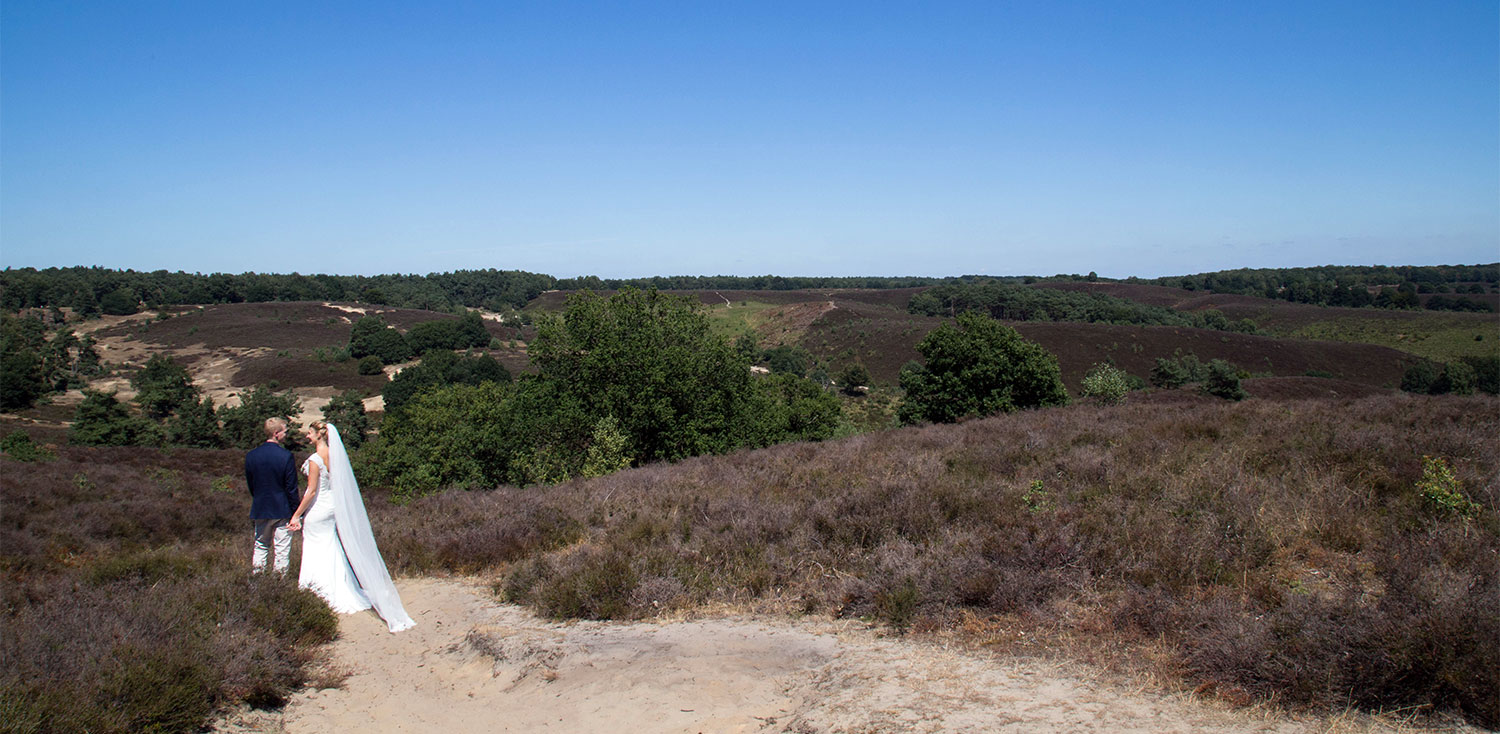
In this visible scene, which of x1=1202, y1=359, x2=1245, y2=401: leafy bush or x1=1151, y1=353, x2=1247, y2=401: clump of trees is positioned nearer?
x1=1202, y1=359, x2=1245, y2=401: leafy bush

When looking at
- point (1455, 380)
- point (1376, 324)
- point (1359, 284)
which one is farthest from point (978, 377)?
point (1359, 284)

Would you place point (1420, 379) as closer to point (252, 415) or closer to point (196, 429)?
point (252, 415)

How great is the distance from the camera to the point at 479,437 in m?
25.7

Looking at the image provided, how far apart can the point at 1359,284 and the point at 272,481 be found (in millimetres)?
166621

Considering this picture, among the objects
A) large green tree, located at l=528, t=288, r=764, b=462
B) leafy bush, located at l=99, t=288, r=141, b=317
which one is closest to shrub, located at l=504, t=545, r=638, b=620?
large green tree, located at l=528, t=288, r=764, b=462

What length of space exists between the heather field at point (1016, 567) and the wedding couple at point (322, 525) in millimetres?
549

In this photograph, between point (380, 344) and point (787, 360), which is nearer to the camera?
point (787, 360)

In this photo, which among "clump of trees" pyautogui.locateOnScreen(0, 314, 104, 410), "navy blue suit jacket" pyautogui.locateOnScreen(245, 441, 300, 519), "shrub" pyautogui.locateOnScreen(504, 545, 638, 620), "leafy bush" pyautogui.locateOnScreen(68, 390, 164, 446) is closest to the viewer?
"shrub" pyautogui.locateOnScreen(504, 545, 638, 620)

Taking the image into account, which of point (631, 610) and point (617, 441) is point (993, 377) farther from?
point (631, 610)

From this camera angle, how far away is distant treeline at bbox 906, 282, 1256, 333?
358 ft

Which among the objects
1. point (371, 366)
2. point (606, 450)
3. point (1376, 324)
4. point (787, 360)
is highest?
point (1376, 324)

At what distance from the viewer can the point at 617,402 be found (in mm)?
20766

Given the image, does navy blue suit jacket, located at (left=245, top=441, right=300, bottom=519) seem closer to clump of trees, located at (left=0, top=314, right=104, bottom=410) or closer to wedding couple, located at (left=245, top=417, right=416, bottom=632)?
wedding couple, located at (left=245, top=417, right=416, bottom=632)

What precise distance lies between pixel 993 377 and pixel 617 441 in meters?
16.0
